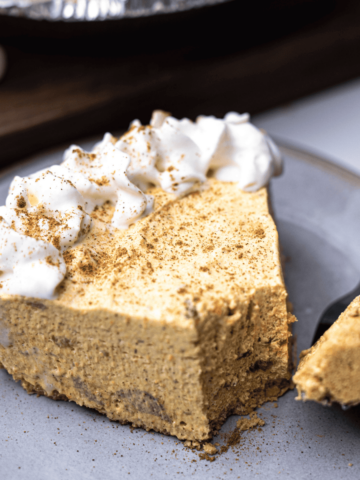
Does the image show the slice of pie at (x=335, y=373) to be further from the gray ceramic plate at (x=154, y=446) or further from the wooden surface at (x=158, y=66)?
the wooden surface at (x=158, y=66)

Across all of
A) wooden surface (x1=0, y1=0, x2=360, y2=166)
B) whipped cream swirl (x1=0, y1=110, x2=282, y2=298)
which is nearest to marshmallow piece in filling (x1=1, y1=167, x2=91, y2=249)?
whipped cream swirl (x1=0, y1=110, x2=282, y2=298)

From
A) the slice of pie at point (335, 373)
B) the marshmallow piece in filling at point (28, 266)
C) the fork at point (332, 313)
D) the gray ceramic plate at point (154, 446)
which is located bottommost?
the gray ceramic plate at point (154, 446)

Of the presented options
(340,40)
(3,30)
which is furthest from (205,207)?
(340,40)

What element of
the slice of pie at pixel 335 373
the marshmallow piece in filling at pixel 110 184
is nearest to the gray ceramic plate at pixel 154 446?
the slice of pie at pixel 335 373

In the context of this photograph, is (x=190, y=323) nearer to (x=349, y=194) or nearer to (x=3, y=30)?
(x=349, y=194)

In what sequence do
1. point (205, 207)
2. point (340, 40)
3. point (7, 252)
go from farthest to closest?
1. point (340, 40)
2. point (205, 207)
3. point (7, 252)

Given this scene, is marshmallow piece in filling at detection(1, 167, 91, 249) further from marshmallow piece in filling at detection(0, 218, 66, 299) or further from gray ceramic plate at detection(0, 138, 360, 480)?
gray ceramic plate at detection(0, 138, 360, 480)
